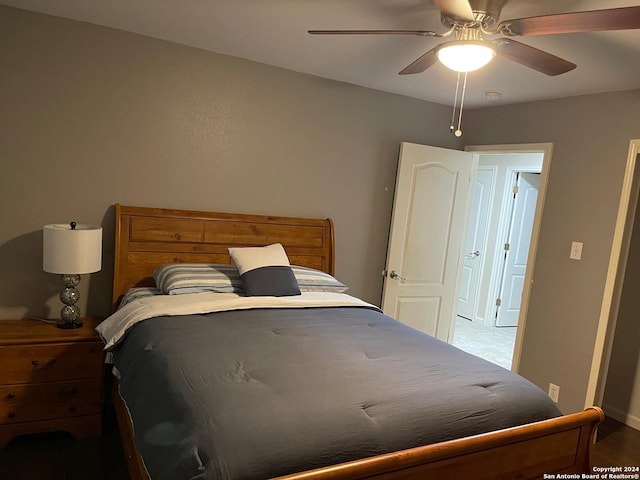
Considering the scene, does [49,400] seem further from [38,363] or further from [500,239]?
[500,239]

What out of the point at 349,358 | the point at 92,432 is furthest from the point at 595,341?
the point at 92,432

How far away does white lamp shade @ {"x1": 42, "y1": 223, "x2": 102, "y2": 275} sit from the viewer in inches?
101

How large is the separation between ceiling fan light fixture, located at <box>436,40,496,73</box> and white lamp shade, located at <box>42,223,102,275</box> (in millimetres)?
2058

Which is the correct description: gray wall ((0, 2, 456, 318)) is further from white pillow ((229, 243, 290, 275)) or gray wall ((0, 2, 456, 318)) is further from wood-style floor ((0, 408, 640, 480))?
wood-style floor ((0, 408, 640, 480))

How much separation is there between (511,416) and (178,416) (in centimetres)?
122

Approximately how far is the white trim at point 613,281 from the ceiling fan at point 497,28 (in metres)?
1.34

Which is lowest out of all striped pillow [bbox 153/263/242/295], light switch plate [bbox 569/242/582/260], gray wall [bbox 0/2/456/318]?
striped pillow [bbox 153/263/242/295]

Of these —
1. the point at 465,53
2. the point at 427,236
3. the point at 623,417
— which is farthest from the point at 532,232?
the point at 465,53

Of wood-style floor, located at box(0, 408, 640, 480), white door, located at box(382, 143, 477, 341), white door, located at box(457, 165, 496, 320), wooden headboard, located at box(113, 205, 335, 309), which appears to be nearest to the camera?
wood-style floor, located at box(0, 408, 640, 480)

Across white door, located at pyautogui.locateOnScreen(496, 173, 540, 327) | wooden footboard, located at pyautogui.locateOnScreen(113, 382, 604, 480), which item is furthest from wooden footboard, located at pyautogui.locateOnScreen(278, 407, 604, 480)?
white door, located at pyautogui.locateOnScreen(496, 173, 540, 327)

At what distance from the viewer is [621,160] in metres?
3.05

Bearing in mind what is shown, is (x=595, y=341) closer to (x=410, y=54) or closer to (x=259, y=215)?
(x=410, y=54)

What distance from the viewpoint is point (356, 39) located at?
2.55 m

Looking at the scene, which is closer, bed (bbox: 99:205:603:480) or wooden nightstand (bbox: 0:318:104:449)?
bed (bbox: 99:205:603:480)
